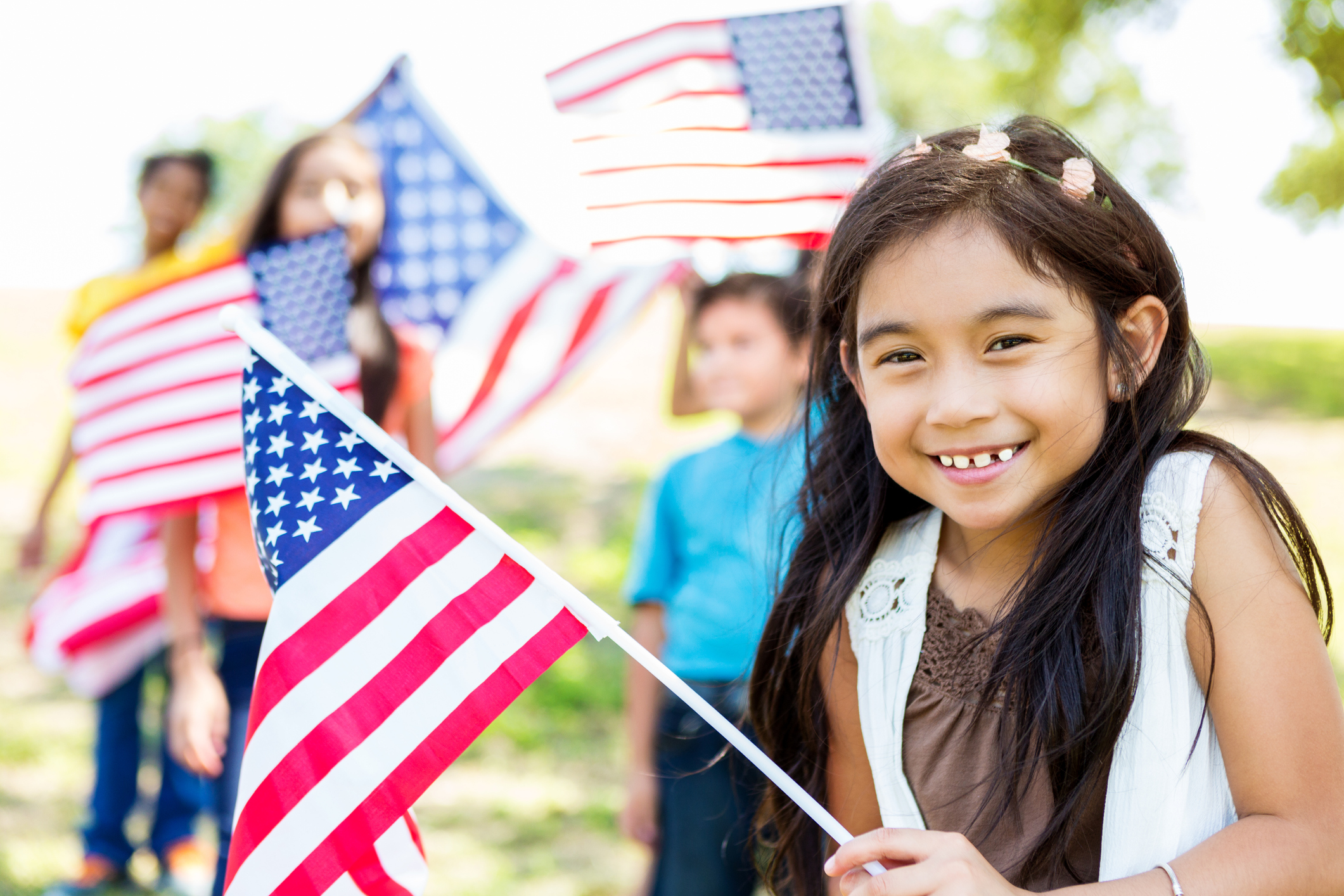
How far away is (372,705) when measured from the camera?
1.65 meters

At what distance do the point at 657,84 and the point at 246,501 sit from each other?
1.95m

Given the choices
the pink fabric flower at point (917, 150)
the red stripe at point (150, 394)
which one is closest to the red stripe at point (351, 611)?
the pink fabric flower at point (917, 150)

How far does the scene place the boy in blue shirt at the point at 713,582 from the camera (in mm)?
2734

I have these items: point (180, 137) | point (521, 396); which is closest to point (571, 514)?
point (521, 396)

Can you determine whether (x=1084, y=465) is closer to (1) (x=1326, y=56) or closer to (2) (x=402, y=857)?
(2) (x=402, y=857)

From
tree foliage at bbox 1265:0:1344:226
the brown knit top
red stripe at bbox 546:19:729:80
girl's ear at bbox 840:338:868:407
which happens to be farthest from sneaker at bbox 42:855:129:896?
tree foliage at bbox 1265:0:1344:226

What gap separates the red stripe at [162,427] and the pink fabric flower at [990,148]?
252 cm

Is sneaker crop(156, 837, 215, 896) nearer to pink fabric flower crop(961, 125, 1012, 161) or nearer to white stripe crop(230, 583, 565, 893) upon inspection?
white stripe crop(230, 583, 565, 893)

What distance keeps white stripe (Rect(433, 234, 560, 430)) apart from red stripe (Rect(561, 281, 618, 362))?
0.19 metres

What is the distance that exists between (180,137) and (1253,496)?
2793 centimetres

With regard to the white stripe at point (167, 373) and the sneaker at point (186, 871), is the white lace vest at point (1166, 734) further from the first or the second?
the sneaker at point (186, 871)

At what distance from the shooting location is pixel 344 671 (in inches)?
65.6

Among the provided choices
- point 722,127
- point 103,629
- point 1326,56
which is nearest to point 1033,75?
point 1326,56

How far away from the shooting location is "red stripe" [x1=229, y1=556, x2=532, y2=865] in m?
1.60
